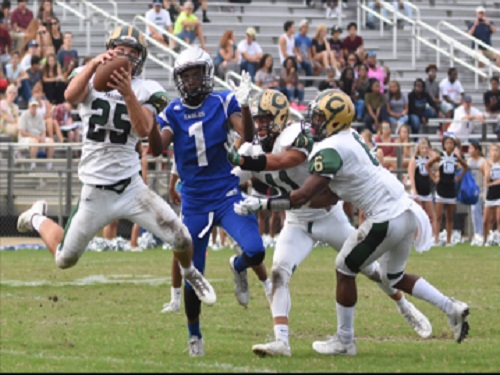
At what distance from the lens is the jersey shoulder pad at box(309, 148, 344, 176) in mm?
8562

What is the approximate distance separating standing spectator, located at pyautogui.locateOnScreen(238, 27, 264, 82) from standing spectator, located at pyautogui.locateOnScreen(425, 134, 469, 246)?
15.0 feet

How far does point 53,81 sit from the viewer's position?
73.5 feet

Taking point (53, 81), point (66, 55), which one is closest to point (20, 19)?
point (66, 55)

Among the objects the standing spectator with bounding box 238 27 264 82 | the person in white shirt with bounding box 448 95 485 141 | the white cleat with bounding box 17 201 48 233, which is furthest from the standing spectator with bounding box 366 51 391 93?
the white cleat with bounding box 17 201 48 233

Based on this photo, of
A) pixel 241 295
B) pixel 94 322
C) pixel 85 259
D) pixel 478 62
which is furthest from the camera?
pixel 478 62

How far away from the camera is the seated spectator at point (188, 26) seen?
2500 cm

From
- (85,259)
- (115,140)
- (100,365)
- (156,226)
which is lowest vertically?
(85,259)

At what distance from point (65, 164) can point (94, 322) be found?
9.97m

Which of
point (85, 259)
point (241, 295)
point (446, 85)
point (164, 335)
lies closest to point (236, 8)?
point (446, 85)

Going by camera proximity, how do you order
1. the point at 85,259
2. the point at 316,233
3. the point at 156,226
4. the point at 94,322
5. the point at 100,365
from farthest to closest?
the point at 85,259 → the point at 94,322 → the point at 316,233 → the point at 156,226 → the point at 100,365

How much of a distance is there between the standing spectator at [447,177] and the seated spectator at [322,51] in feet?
16.0

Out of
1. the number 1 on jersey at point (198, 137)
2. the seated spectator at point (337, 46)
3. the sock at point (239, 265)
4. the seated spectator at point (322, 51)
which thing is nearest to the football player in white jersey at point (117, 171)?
the number 1 on jersey at point (198, 137)

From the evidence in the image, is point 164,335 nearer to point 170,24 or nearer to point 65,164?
point 65,164

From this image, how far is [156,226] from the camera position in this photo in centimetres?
912
